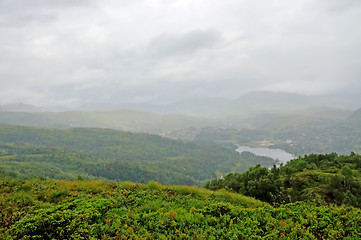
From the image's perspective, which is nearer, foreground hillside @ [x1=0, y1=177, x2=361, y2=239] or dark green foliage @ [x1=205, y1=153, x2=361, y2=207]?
foreground hillside @ [x1=0, y1=177, x2=361, y2=239]

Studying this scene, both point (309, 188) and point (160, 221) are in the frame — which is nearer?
point (160, 221)

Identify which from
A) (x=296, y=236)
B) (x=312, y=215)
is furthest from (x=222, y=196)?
(x=296, y=236)

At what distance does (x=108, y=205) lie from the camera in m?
11.9

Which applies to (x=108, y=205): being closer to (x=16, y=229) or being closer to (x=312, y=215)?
(x=16, y=229)

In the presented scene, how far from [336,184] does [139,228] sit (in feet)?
70.1

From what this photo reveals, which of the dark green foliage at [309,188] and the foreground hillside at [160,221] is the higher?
the foreground hillside at [160,221]

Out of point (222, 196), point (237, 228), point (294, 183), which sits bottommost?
point (294, 183)

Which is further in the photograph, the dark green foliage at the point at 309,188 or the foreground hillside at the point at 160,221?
the dark green foliage at the point at 309,188

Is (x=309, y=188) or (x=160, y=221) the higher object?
(x=160, y=221)

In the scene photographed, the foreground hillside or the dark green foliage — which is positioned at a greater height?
the foreground hillside

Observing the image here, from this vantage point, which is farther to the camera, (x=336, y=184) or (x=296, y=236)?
(x=336, y=184)

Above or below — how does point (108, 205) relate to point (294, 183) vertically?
above

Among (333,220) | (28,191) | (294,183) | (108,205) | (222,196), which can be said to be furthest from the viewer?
(294,183)

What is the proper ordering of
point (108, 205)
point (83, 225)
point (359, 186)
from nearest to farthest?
point (83, 225), point (108, 205), point (359, 186)
